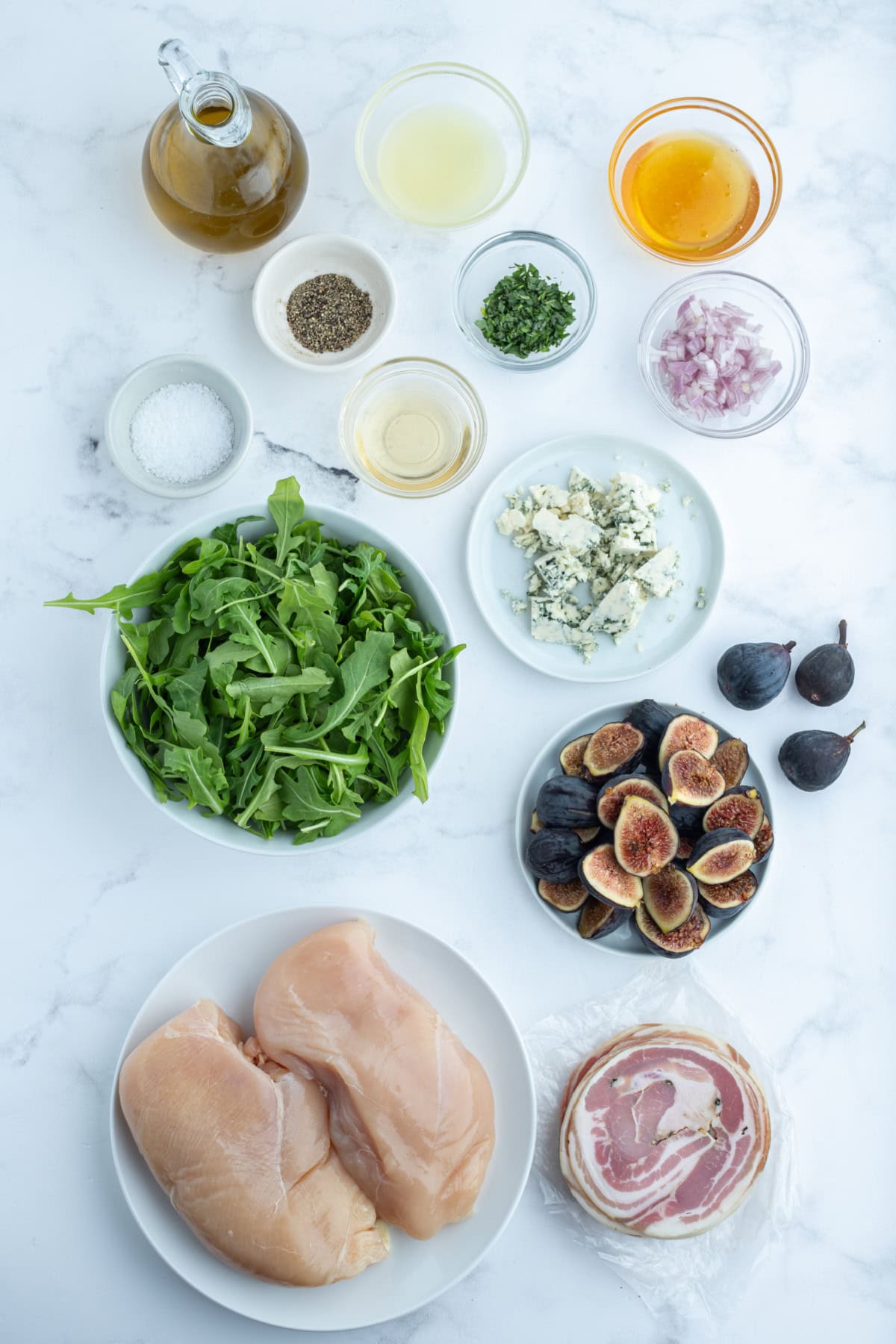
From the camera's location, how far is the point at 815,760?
2070 millimetres

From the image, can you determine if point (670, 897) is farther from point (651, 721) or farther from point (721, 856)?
point (651, 721)

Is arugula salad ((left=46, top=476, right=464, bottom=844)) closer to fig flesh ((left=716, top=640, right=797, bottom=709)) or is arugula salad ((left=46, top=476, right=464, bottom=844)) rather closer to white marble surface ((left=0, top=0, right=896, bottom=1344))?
white marble surface ((left=0, top=0, right=896, bottom=1344))

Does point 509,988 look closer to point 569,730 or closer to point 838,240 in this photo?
point 569,730

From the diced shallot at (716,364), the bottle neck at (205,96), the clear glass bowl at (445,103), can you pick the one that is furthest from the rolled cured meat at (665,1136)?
the bottle neck at (205,96)

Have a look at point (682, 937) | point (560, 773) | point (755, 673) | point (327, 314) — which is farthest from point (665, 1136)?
point (327, 314)

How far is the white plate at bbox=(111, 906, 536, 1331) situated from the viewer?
1884mm

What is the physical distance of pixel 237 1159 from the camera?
182 centimetres

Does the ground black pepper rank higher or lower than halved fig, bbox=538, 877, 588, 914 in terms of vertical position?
higher

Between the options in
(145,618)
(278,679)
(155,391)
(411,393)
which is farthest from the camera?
(411,393)

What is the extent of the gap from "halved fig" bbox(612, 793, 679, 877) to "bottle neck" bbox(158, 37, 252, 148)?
1444 mm

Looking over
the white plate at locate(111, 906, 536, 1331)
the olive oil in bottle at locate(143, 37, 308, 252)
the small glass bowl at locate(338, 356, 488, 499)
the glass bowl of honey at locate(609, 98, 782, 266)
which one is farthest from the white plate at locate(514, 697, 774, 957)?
the olive oil in bottle at locate(143, 37, 308, 252)

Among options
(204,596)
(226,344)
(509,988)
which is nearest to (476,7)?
(226,344)

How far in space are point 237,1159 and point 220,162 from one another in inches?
72.4

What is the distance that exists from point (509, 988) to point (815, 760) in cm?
79
